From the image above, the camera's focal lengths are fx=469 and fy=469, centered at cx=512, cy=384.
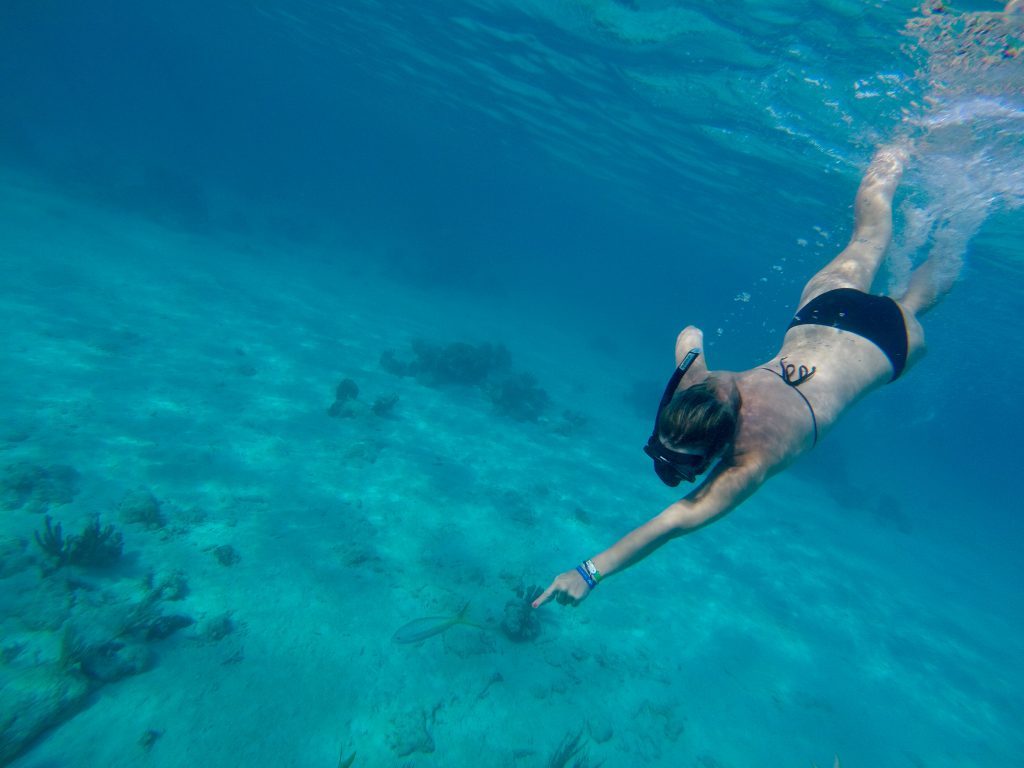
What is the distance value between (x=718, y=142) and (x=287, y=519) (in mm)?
22886

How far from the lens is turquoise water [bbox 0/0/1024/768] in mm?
5715

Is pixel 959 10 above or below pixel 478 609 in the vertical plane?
above

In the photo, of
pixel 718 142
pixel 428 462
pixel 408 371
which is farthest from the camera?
pixel 718 142

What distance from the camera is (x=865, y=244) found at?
18.3 ft

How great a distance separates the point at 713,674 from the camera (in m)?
8.16

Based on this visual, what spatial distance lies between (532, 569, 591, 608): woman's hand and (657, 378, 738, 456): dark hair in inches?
40.9

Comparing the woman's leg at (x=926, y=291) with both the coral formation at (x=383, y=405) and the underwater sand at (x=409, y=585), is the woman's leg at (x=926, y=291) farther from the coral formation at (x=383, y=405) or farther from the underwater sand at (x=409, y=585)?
the coral formation at (x=383, y=405)

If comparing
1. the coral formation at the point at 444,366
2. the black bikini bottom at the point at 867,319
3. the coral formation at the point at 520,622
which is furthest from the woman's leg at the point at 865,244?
the coral formation at the point at 444,366

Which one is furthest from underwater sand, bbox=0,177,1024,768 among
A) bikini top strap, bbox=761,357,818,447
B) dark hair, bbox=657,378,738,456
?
bikini top strap, bbox=761,357,818,447

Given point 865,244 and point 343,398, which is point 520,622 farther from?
point 343,398

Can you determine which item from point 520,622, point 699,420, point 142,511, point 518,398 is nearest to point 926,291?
point 699,420

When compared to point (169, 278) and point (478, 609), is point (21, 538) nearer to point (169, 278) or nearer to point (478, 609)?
point (478, 609)

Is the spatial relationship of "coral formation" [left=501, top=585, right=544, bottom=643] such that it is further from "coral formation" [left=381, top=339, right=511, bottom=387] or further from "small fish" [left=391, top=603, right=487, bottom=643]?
"coral formation" [left=381, top=339, right=511, bottom=387]

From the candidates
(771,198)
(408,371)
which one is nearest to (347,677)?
(408,371)
